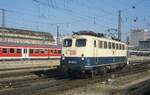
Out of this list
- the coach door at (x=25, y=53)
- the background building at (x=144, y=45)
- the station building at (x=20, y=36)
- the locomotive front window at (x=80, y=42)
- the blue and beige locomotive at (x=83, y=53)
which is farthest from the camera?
the background building at (x=144, y=45)

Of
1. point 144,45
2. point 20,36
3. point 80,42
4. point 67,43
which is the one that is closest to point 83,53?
point 80,42

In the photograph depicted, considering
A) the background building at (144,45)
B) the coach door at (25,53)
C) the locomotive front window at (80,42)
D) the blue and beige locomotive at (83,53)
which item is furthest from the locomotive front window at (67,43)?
the background building at (144,45)

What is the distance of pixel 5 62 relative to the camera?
138 feet

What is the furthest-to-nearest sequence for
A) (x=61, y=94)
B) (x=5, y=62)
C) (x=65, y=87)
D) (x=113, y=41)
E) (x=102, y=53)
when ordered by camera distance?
1. (x=5, y=62)
2. (x=113, y=41)
3. (x=102, y=53)
4. (x=65, y=87)
5. (x=61, y=94)

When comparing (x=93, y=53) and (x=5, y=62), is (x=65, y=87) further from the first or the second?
(x=5, y=62)

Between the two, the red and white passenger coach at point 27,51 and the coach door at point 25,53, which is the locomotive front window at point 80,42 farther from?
the coach door at point 25,53

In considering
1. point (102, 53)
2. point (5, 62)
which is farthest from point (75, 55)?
point (5, 62)

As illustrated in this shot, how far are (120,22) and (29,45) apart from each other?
1449 cm

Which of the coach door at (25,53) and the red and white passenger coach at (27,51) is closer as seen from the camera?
the red and white passenger coach at (27,51)

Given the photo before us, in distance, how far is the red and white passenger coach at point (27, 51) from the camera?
1758 inches

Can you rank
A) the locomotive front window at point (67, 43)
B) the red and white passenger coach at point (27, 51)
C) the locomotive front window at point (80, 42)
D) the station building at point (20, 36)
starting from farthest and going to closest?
the station building at point (20, 36) < the red and white passenger coach at point (27, 51) < the locomotive front window at point (67, 43) < the locomotive front window at point (80, 42)

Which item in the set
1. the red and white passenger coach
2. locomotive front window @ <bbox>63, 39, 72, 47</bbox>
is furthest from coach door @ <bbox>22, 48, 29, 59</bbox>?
locomotive front window @ <bbox>63, 39, 72, 47</bbox>

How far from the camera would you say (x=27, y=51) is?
49.6 metres

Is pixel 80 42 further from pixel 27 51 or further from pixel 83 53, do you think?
pixel 27 51
